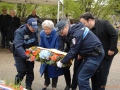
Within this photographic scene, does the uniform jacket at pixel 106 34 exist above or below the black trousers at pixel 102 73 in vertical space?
above

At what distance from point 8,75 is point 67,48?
2.33 m

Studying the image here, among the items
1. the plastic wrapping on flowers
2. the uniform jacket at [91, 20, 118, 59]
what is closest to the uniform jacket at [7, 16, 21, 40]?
the plastic wrapping on flowers

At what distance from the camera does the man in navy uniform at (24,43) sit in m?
5.14

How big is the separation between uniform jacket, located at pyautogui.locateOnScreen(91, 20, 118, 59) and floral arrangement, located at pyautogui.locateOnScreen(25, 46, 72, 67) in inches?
28.5

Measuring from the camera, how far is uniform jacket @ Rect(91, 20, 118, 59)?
482 centimetres

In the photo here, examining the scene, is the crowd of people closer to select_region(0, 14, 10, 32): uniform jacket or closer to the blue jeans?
the blue jeans

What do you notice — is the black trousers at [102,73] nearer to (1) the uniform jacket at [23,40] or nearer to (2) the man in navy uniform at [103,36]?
(2) the man in navy uniform at [103,36]

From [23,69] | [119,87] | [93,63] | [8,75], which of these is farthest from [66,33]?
[8,75]

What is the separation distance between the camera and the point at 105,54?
16.4 ft

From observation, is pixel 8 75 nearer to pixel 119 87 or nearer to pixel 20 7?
pixel 119 87

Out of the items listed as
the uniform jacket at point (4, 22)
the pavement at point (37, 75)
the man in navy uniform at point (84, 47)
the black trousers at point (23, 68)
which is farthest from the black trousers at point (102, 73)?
the uniform jacket at point (4, 22)

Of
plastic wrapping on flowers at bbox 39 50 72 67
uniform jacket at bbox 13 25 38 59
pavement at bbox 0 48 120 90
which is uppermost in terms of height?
uniform jacket at bbox 13 25 38 59

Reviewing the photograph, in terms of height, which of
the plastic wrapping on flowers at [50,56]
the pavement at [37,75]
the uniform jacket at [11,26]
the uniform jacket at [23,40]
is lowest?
the pavement at [37,75]

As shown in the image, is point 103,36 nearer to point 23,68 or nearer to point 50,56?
point 50,56
